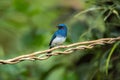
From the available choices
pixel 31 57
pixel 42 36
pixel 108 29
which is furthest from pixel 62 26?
pixel 42 36

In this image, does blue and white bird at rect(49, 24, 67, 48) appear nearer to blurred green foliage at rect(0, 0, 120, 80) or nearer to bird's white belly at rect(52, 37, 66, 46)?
bird's white belly at rect(52, 37, 66, 46)

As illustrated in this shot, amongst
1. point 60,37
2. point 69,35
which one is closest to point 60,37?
point 60,37

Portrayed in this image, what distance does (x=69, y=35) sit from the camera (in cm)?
321

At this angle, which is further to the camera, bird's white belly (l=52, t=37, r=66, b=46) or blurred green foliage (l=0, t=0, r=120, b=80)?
blurred green foliage (l=0, t=0, r=120, b=80)

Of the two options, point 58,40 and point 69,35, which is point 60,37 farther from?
point 69,35

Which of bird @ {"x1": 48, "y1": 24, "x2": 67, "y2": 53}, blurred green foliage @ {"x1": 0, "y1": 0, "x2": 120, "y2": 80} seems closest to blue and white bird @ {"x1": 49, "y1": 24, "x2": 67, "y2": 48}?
bird @ {"x1": 48, "y1": 24, "x2": 67, "y2": 53}

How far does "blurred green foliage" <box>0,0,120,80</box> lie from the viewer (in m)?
2.90

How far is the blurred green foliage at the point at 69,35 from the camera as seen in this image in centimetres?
290

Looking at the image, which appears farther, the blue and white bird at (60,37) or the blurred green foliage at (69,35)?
the blurred green foliage at (69,35)

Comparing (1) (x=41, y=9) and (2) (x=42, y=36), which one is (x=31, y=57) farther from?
(1) (x=41, y=9)

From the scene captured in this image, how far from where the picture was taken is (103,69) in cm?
306

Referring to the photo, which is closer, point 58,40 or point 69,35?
point 58,40

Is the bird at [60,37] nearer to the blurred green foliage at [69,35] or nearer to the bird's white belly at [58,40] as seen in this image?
the bird's white belly at [58,40]

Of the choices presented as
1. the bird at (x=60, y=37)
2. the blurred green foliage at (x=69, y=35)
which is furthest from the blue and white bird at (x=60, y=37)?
the blurred green foliage at (x=69, y=35)
